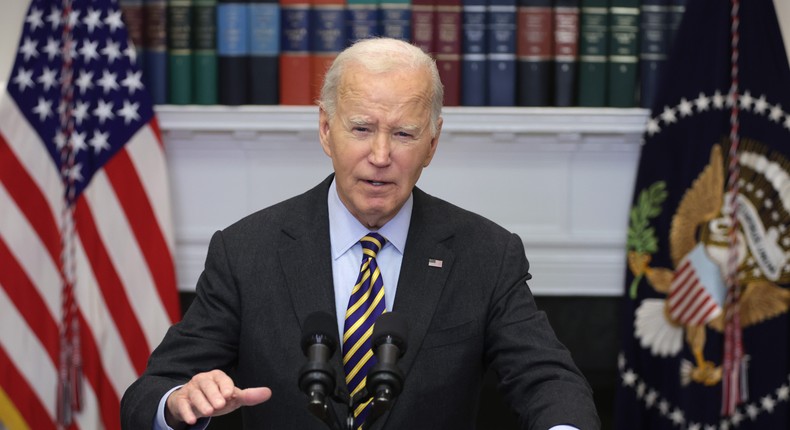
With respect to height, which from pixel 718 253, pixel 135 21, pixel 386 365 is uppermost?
pixel 135 21

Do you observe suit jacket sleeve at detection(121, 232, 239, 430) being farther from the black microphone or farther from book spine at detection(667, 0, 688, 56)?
book spine at detection(667, 0, 688, 56)

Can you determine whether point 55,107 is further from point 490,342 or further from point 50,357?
point 490,342

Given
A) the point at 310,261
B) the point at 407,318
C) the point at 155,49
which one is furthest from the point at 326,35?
the point at 407,318

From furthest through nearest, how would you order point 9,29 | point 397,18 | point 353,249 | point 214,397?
point 9,29
point 397,18
point 353,249
point 214,397

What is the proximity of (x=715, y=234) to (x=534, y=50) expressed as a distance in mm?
905

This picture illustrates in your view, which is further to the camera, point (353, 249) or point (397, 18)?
point (397, 18)

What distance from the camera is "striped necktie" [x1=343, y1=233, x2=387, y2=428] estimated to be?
7.55ft

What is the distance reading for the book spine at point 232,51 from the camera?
151 inches

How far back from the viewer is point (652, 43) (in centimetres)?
386

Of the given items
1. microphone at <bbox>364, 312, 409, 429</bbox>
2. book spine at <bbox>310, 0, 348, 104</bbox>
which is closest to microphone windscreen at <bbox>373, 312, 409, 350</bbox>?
microphone at <bbox>364, 312, 409, 429</bbox>

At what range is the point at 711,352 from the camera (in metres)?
3.84

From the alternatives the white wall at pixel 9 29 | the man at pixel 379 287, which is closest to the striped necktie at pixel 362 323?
the man at pixel 379 287

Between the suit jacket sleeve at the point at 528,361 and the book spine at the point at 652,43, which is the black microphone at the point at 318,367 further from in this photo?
the book spine at the point at 652,43

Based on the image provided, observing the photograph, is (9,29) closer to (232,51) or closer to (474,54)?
(232,51)
